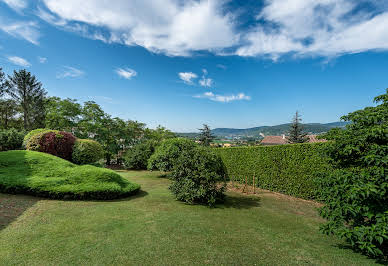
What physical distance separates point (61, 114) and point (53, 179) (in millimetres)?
16082

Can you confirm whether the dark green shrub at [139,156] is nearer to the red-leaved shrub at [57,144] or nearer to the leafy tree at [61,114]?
the red-leaved shrub at [57,144]

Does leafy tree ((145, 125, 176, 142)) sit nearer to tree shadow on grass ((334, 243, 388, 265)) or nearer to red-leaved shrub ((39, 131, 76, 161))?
red-leaved shrub ((39, 131, 76, 161))

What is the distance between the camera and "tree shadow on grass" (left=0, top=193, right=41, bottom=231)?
4207 mm

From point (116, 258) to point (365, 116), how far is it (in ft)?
17.6

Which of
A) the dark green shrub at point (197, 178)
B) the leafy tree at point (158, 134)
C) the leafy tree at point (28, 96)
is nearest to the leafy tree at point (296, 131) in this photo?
the leafy tree at point (158, 134)

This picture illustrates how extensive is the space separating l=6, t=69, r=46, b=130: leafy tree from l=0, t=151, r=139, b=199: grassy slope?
1035 inches

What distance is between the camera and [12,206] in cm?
493

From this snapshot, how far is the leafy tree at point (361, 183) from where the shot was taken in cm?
297

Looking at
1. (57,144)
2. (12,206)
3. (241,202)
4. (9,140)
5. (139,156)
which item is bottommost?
(241,202)

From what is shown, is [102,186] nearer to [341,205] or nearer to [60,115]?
[341,205]

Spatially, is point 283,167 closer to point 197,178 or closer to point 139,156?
point 197,178

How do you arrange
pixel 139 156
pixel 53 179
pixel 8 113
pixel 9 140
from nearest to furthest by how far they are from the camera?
1. pixel 53 179
2. pixel 9 140
3. pixel 139 156
4. pixel 8 113

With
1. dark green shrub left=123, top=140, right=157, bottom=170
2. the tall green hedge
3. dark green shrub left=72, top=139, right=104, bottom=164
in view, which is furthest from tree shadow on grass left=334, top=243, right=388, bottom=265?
dark green shrub left=123, top=140, right=157, bottom=170

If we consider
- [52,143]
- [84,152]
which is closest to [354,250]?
[84,152]
